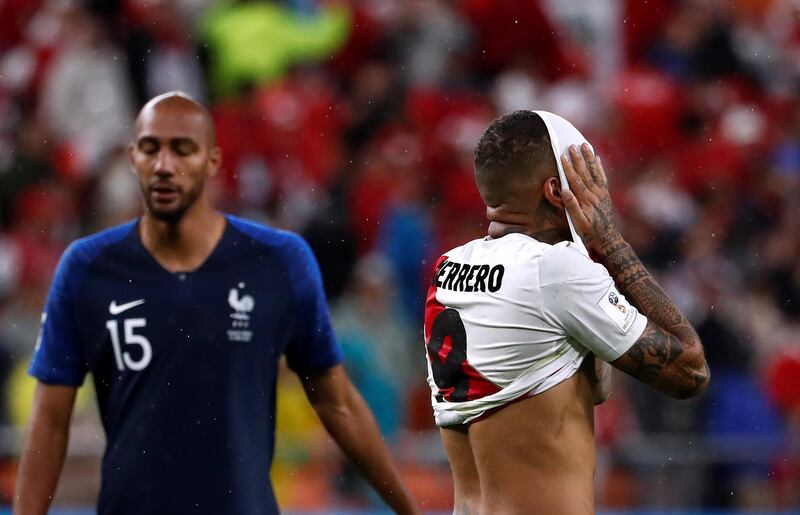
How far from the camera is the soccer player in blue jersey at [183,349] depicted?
5.01 m

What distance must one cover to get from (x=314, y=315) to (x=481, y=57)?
287 inches

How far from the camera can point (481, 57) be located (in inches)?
483

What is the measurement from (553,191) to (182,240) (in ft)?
5.44

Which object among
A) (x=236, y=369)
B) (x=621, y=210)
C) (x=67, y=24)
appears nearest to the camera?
(x=236, y=369)

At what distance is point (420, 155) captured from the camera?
37.2ft

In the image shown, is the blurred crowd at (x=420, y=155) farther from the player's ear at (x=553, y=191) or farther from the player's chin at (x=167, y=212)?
the player's ear at (x=553, y=191)

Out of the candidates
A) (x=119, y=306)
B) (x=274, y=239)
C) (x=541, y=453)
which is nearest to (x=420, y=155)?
(x=274, y=239)

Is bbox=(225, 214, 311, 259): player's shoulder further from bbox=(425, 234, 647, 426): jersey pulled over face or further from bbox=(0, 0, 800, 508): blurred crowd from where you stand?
bbox=(0, 0, 800, 508): blurred crowd

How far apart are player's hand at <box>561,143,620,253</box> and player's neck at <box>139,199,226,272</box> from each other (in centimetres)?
165

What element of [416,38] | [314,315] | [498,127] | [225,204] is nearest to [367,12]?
[416,38]

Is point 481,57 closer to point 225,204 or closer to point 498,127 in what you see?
point 225,204

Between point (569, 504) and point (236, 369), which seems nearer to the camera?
point (569, 504)

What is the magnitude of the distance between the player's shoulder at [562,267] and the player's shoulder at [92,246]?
6.22ft

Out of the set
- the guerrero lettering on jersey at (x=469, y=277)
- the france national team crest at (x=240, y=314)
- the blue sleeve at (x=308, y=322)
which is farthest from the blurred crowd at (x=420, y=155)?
the guerrero lettering on jersey at (x=469, y=277)
